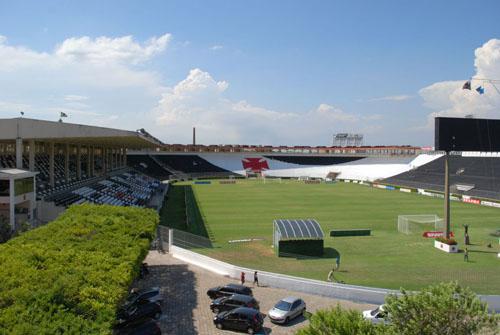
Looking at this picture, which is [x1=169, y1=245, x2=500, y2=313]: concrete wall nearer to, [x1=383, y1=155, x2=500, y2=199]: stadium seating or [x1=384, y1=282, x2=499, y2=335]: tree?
[x1=384, y1=282, x2=499, y2=335]: tree

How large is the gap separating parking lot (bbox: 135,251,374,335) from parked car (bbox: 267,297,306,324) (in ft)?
0.76

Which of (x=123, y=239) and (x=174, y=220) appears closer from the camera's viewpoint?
(x=123, y=239)

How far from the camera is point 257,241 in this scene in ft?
A: 100

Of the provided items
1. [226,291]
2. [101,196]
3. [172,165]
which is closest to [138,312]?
[226,291]


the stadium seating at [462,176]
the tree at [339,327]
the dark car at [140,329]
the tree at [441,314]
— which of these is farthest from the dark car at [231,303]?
the stadium seating at [462,176]

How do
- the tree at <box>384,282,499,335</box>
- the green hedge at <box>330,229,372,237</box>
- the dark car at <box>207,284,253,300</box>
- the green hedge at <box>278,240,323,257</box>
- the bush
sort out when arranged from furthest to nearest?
1. the green hedge at <box>330,229,372,237</box>
2. the bush
3. the green hedge at <box>278,240,323,257</box>
4. the dark car at <box>207,284,253,300</box>
5. the tree at <box>384,282,499,335</box>

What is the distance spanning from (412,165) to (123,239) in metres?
79.5

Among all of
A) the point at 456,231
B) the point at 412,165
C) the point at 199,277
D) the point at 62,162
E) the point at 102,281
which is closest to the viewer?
the point at 102,281

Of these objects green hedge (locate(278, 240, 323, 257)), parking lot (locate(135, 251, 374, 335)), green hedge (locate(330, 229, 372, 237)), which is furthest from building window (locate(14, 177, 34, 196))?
green hedge (locate(330, 229, 372, 237))

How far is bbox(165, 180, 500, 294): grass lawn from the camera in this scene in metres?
22.8

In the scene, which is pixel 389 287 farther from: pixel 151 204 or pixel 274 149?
pixel 274 149

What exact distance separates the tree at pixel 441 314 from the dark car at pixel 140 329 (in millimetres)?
8045

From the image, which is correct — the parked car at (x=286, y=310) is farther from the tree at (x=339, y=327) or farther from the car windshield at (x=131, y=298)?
the tree at (x=339, y=327)

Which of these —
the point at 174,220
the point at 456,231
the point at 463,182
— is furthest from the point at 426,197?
the point at 174,220
